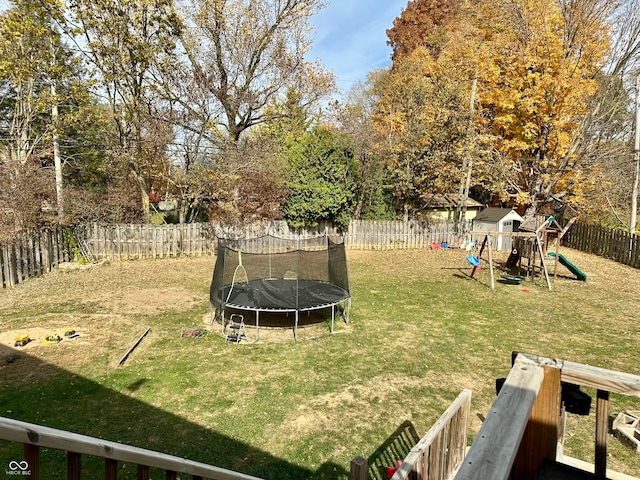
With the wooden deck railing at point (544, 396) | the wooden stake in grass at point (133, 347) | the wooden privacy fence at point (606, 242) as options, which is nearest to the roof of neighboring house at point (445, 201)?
the wooden privacy fence at point (606, 242)

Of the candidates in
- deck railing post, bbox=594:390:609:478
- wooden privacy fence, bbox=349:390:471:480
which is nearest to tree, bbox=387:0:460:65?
wooden privacy fence, bbox=349:390:471:480

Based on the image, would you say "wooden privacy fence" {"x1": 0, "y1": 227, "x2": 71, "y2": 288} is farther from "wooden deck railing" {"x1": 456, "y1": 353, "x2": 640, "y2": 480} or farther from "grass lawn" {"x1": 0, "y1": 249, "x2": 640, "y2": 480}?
"wooden deck railing" {"x1": 456, "y1": 353, "x2": 640, "y2": 480}

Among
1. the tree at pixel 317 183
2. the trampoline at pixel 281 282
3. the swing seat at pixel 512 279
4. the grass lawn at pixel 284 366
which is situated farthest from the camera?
the tree at pixel 317 183

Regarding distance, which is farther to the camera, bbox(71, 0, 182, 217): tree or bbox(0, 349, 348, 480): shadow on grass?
bbox(71, 0, 182, 217): tree

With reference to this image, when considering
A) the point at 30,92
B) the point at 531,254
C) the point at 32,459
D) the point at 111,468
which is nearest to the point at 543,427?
the point at 111,468

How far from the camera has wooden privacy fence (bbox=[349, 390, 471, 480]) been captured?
2.18 m

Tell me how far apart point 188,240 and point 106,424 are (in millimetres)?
11821

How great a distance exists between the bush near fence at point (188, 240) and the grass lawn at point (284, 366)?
1026mm

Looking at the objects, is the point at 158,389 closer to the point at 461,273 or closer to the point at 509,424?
the point at 509,424

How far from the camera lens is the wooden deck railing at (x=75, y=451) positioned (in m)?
0.88

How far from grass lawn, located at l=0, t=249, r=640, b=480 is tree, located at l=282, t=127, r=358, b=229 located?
7.33 m

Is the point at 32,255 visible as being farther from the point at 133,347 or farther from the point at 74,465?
the point at 74,465

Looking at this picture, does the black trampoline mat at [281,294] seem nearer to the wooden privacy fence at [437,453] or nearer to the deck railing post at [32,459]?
the wooden privacy fence at [437,453]

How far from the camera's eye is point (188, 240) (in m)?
15.7
